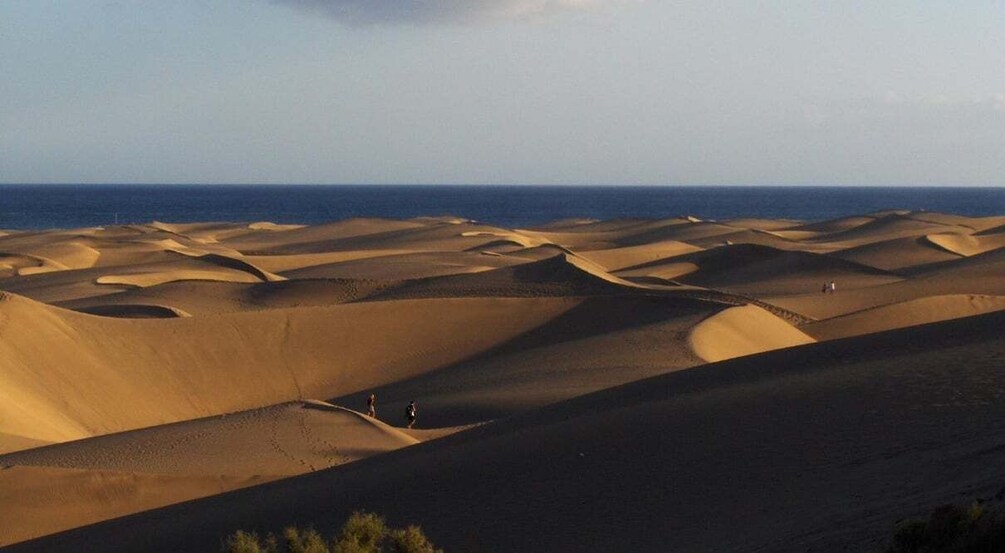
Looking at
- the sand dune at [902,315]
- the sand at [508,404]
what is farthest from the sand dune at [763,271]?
the sand dune at [902,315]

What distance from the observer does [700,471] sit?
35.5 ft

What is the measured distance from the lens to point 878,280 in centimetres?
4094

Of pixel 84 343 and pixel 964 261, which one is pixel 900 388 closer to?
pixel 84 343

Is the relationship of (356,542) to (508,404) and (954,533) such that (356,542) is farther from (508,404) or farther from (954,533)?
(508,404)

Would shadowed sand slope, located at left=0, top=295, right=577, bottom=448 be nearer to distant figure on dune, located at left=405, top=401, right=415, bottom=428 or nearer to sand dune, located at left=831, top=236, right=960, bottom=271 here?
distant figure on dune, located at left=405, top=401, right=415, bottom=428

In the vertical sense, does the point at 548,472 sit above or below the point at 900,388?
below

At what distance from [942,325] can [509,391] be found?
7.48 metres

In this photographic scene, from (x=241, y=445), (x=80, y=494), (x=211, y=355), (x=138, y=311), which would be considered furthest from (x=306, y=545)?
(x=138, y=311)

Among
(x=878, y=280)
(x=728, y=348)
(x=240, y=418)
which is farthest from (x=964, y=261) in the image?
(x=240, y=418)

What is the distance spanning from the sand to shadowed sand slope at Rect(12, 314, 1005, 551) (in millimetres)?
37

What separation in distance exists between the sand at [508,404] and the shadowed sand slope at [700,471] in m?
0.04

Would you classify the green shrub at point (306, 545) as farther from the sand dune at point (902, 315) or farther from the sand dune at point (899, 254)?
the sand dune at point (899, 254)

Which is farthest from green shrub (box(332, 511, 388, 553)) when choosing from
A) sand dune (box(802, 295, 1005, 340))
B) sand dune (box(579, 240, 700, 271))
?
sand dune (box(579, 240, 700, 271))

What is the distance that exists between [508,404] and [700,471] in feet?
30.6
